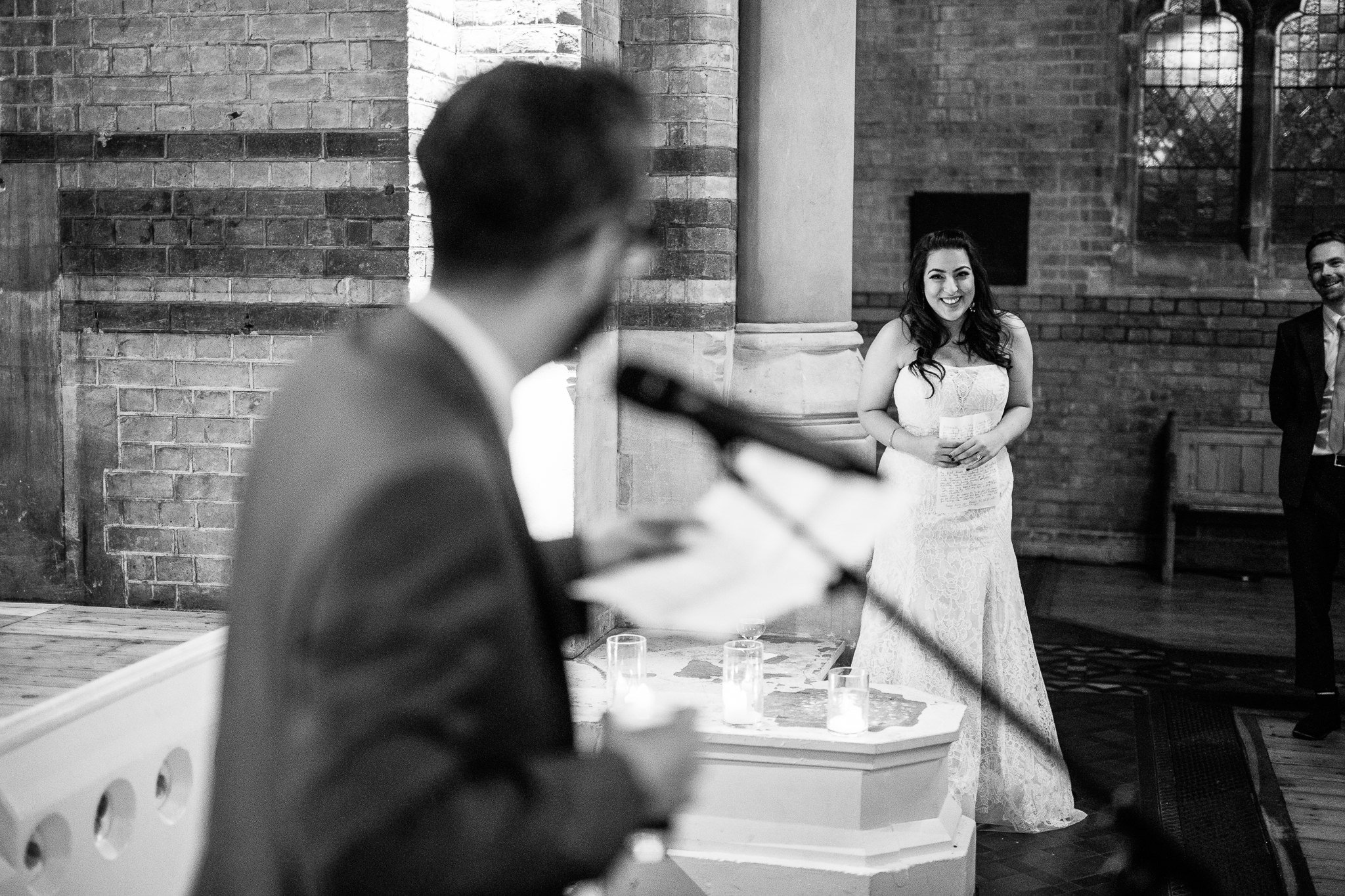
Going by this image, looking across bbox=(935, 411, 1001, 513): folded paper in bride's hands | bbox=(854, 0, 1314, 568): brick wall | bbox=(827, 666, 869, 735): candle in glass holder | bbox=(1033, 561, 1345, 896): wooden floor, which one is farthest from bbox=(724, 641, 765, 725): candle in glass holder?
bbox=(854, 0, 1314, 568): brick wall

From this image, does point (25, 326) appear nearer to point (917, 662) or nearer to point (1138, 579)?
point (917, 662)

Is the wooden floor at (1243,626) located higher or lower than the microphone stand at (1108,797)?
lower

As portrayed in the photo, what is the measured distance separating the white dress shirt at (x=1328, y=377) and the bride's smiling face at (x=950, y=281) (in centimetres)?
179

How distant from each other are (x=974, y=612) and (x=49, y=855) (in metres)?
3.15

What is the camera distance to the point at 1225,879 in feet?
14.2

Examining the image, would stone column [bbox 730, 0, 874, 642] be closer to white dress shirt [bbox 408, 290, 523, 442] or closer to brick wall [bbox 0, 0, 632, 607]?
brick wall [bbox 0, 0, 632, 607]

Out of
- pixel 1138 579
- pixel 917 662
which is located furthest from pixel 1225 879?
pixel 1138 579

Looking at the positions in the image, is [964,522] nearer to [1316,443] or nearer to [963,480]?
[963,480]

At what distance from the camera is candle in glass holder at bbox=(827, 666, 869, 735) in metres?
3.92

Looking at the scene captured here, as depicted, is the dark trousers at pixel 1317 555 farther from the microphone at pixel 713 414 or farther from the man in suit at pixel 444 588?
the man in suit at pixel 444 588

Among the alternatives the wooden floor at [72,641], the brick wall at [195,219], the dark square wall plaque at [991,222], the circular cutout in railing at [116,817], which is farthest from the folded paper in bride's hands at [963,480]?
the dark square wall plaque at [991,222]

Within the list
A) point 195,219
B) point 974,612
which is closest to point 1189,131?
point 974,612

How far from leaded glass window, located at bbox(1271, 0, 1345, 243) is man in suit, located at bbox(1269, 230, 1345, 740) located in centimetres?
471

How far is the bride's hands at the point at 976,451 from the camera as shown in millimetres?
4672
